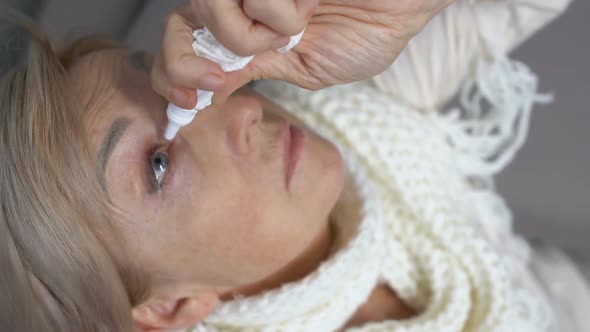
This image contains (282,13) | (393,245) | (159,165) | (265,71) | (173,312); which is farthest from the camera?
(393,245)

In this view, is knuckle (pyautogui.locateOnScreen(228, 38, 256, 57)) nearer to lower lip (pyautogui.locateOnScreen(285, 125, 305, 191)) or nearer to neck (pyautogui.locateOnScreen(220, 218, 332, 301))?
lower lip (pyautogui.locateOnScreen(285, 125, 305, 191))

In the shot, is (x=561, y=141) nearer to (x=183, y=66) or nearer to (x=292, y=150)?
(x=292, y=150)

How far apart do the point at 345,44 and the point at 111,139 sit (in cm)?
29

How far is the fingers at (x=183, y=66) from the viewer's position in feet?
1.68

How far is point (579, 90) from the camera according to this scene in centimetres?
121

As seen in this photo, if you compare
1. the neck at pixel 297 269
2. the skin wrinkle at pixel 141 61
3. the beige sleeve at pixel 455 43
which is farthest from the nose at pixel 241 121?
the beige sleeve at pixel 455 43

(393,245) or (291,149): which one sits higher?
(291,149)

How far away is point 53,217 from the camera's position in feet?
2.26

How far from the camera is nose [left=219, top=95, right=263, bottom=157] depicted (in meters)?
0.73

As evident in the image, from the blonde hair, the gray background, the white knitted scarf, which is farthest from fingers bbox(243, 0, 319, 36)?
the gray background

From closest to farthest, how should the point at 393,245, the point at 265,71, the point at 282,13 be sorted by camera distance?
the point at 282,13
the point at 265,71
the point at 393,245

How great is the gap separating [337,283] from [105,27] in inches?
23.1

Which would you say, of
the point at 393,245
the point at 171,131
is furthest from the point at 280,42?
the point at 393,245

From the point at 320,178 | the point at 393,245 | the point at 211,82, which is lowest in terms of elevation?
the point at 393,245
